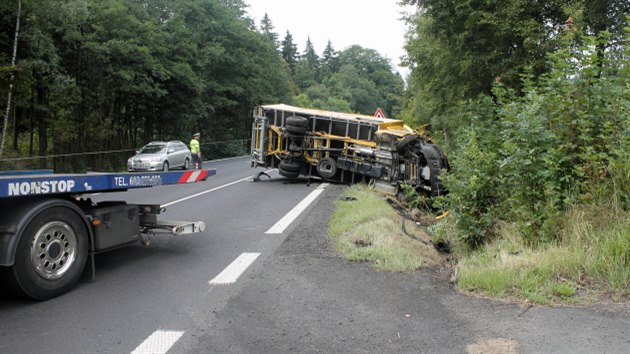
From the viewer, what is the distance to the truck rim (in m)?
5.27

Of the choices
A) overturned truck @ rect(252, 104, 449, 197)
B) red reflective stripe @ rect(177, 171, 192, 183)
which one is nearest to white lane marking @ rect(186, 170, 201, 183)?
red reflective stripe @ rect(177, 171, 192, 183)

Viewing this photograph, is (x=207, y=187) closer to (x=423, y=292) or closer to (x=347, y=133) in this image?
(x=347, y=133)

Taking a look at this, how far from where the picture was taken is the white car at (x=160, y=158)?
24625 millimetres

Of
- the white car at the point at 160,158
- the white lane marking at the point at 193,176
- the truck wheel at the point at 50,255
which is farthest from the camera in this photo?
the white car at the point at 160,158

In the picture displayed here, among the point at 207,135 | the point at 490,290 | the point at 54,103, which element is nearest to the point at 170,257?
the point at 490,290

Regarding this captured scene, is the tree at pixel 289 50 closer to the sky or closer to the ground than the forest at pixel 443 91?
closer to the sky

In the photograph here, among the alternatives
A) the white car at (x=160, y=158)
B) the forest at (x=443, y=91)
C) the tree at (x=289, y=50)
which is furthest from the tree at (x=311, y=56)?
the white car at (x=160, y=158)

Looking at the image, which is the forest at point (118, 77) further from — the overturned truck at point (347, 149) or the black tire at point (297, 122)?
the black tire at point (297, 122)

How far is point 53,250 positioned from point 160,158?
66.2 feet

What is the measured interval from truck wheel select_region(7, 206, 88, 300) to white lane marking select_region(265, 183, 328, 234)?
3.86 meters

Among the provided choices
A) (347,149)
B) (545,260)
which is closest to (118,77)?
(347,149)

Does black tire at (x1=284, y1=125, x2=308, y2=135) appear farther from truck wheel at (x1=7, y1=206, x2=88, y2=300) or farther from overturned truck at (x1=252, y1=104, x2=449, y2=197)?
truck wheel at (x1=7, y1=206, x2=88, y2=300)

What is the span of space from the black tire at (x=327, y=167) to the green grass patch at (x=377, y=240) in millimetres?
5601

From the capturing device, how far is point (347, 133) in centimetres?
1623
